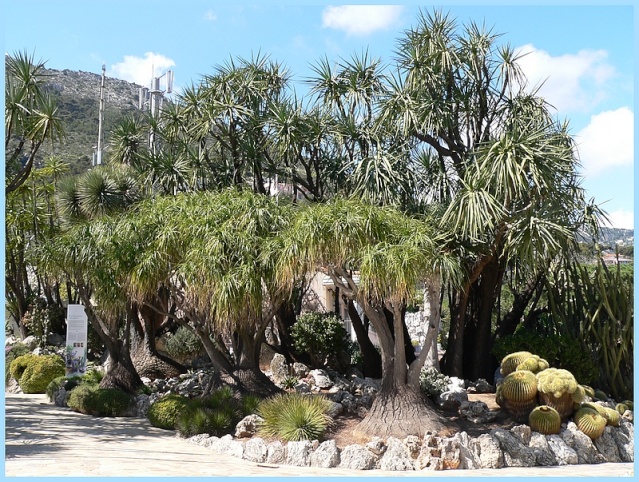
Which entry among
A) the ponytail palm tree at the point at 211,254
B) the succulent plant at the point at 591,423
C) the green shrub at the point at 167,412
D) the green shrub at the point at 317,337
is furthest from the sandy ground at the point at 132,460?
the green shrub at the point at 317,337

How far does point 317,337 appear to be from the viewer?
1628 centimetres

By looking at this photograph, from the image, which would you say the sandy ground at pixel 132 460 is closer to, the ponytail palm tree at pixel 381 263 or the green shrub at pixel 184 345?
the ponytail palm tree at pixel 381 263

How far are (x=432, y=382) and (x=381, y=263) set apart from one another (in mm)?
4039

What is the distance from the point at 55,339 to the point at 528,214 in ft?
52.4

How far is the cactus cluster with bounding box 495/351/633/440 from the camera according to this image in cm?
1121

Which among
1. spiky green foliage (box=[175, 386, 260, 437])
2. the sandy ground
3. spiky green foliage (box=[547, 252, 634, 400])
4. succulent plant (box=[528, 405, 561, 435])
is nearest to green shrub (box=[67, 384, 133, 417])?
the sandy ground

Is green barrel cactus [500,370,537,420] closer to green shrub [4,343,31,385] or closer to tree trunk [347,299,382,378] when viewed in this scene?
tree trunk [347,299,382,378]

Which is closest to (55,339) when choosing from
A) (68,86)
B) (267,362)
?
(267,362)

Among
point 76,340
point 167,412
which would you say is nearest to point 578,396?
point 167,412

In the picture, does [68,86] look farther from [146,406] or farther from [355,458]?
[355,458]

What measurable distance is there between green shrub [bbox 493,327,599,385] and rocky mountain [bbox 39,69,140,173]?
23.7m

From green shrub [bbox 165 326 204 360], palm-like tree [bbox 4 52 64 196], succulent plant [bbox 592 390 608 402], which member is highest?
palm-like tree [bbox 4 52 64 196]

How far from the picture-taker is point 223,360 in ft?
45.4

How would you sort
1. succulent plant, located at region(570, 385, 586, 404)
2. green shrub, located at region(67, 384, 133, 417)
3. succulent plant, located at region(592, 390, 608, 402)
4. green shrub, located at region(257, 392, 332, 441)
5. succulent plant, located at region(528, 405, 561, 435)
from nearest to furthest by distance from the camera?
1. green shrub, located at region(257, 392, 332, 441)
2. succulent plant, located at region(528, 405, 561, 435)
3. succulent plant, located at region(570, 385, 586, 404)
4. succulent plant, located at region(592, 390, 608, 402)
5. green shrub, located at region(67, 384, 133, 417)
